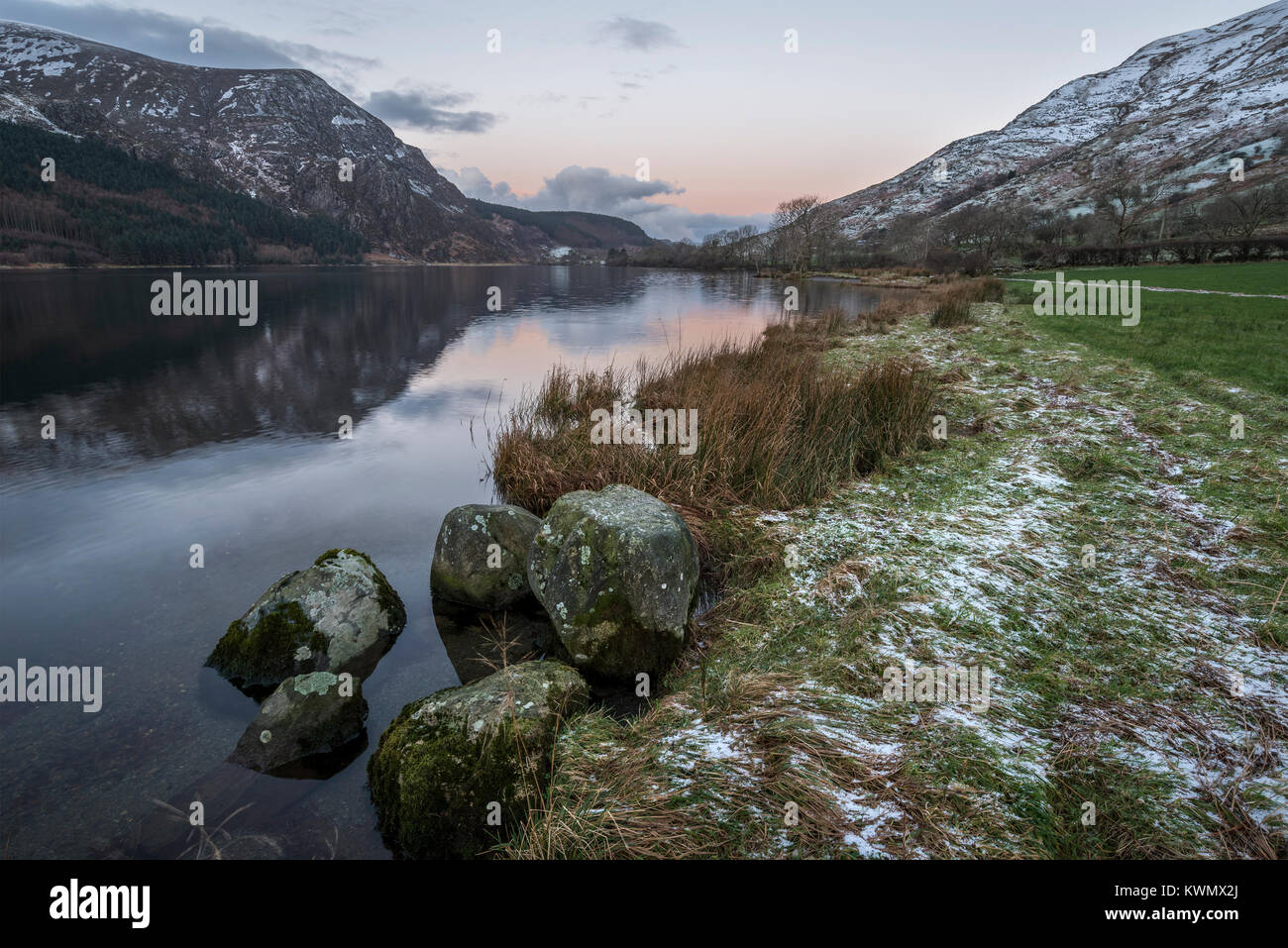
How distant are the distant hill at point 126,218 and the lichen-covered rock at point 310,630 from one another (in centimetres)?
11945

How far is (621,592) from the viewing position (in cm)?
505

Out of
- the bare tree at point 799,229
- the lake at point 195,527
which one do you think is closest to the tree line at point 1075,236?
the bare tree at point 799,229

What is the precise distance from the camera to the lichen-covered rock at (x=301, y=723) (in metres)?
4.31

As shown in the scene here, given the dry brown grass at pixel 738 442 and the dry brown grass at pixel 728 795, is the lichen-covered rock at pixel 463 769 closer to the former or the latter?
the dry brown grass at pixel 728 795

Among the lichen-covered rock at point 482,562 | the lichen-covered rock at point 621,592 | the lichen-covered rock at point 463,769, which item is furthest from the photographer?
the lichen-covered rock at point 482,562

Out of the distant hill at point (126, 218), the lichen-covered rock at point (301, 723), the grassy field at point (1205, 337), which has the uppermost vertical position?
the distant hill at point (126, 218)

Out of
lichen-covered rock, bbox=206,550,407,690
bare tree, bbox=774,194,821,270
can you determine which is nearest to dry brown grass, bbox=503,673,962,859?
lichen-covered rock, bbox=206,550,407,690

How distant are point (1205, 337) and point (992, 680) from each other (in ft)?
54.1

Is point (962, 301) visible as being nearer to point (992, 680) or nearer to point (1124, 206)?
point (992, 680)

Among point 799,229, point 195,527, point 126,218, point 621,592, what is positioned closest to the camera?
point 621,592

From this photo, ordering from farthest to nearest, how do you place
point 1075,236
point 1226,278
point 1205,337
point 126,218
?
point 126,218, point 1075,236, point 1226,278, point 1205,337

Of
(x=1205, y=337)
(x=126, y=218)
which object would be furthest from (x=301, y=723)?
(x=126, y=218)
